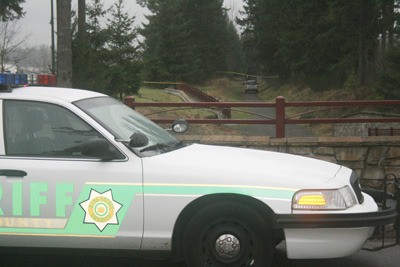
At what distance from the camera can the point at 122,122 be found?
17.2ft

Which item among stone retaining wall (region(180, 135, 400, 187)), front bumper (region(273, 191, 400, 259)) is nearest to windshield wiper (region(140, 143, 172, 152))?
front bumper (region(273, 191, 400, 259))

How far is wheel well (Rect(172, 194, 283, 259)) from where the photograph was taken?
4648mm

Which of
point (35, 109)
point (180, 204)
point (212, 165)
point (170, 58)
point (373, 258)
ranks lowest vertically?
point (373, 258)

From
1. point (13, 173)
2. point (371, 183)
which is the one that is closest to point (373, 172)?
point (371, 183)

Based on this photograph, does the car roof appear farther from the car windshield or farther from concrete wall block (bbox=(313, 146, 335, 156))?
concrete wall block (bbox=(313, 146, 335, 156))

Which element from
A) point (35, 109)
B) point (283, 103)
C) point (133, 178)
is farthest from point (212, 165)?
point (283, 103)

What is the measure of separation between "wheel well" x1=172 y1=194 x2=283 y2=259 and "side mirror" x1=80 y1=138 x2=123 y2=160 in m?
0.73

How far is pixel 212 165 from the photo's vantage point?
15.6 feet

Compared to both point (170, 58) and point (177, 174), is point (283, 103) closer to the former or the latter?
point (177, 174)

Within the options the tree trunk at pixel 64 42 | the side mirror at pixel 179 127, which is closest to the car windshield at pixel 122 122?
the side mirror at pixel 179 127

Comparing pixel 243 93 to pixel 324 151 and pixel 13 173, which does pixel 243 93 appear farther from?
pixel 13 173

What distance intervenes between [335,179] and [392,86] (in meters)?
25.4

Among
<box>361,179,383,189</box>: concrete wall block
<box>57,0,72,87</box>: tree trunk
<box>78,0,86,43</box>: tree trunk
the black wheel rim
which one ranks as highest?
<box>78,0,86,43</box>: tree trunk

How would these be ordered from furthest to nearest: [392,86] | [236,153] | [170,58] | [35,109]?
[170,58] < [392,86] < [236,153] < [35,109]
